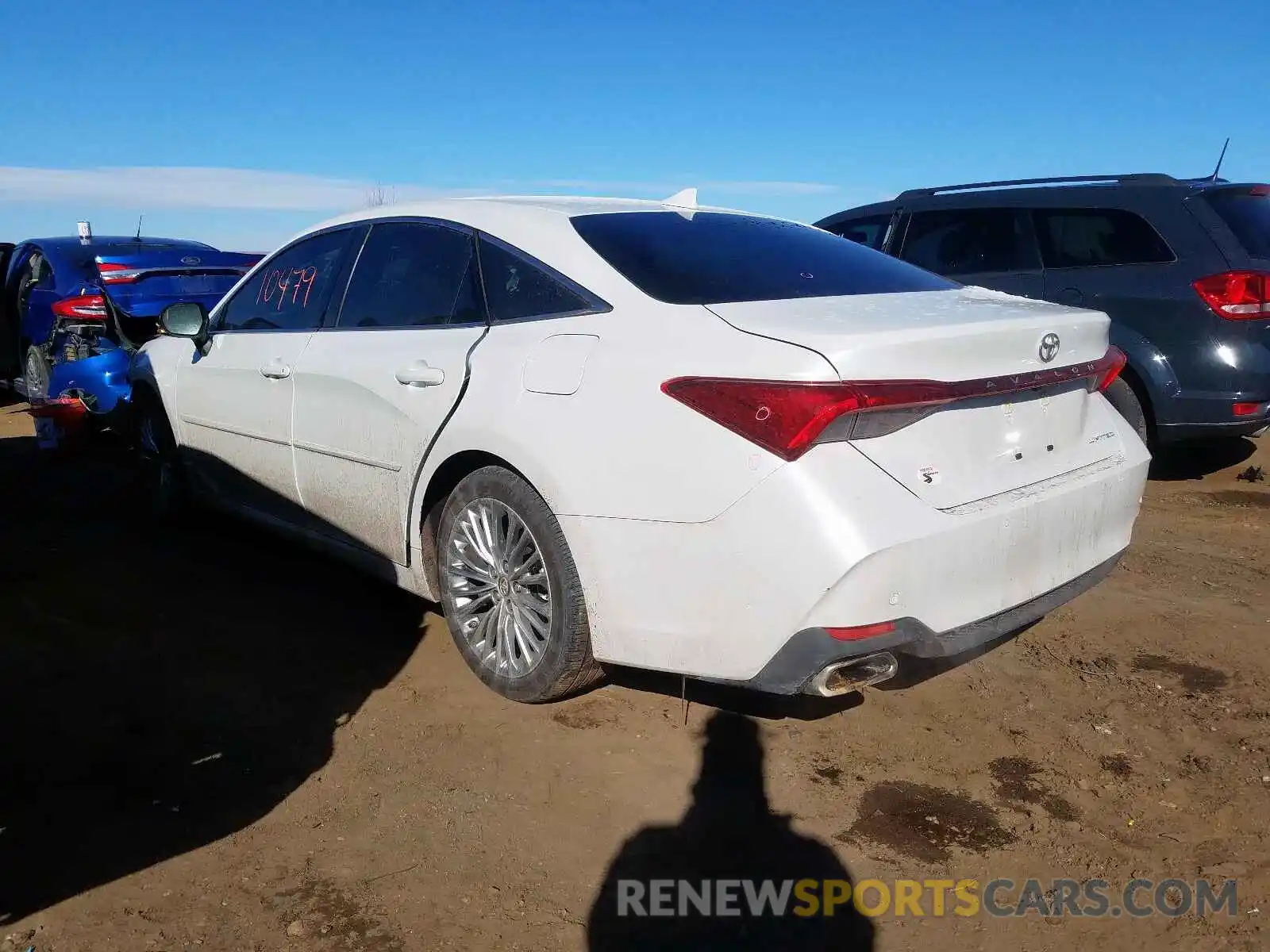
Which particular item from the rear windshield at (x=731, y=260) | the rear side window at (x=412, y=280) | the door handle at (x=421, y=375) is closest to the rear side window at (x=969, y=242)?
the rear windshield at (x=731, y=260)

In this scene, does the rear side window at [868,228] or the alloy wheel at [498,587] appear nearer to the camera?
the alloy wheel at [498,587]

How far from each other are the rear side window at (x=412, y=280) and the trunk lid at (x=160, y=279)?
378 cm

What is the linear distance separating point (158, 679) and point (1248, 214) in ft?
19.9

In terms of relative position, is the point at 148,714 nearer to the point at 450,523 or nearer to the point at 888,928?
the point at 450,523

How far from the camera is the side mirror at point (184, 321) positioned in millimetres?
4980

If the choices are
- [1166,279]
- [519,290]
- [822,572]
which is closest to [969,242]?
[1166,279]

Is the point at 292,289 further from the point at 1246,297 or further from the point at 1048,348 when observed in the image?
the point at 1246,297

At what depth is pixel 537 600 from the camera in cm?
334

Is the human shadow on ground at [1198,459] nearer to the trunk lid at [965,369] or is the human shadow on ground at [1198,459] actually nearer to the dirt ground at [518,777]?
the dirt ground at [518,777]

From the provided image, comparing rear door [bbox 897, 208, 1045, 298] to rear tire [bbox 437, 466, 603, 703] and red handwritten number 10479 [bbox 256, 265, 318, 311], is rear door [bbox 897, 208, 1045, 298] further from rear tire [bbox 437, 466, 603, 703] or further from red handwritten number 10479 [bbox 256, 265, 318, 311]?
rear tire [bbox 437, 466, 603, 703]

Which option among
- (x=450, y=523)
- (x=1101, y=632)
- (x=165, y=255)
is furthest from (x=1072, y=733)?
(x=165, y=255)

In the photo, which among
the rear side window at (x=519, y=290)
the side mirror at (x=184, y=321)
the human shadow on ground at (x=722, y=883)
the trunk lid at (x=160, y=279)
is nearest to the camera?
the human shadow on ground at (x=722, y=883)

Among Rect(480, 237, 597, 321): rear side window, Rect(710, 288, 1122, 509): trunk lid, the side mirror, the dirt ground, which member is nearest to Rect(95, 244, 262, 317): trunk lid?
the side mirror

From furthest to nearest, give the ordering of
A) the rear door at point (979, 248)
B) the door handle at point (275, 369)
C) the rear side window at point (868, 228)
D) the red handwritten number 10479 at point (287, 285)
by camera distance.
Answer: the rear side window at point (868, 228), the rear door at point (979, 248), the red handwritten number 10479 at point (287, 285), the door handle at point (275, 369)
